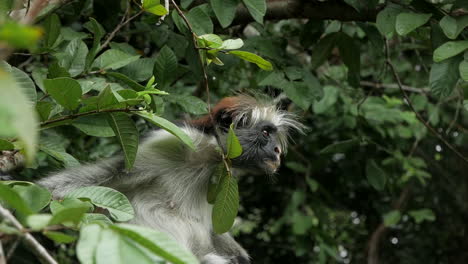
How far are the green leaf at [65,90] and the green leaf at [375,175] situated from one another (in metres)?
3.29

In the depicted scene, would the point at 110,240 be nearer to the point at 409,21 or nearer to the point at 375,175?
the point at 409,21

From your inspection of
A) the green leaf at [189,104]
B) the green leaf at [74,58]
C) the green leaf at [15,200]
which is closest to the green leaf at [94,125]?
the green leaf at [74,58]

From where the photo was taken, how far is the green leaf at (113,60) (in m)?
3.45

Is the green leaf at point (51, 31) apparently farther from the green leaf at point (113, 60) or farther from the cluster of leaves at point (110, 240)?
the cluster of leaves at point (110, 240)

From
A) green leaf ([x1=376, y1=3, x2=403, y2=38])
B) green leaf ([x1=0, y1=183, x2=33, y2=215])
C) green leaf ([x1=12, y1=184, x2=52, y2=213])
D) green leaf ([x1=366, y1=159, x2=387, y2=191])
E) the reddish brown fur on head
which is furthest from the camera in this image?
green leaf ([x1=366, y1=159, x2=387, y2=191])

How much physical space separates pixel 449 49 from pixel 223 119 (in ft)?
5.00

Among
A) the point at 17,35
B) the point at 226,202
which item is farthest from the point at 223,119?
the point at 17,35

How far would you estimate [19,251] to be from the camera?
350cm

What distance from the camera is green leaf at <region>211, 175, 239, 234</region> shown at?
9.30ft

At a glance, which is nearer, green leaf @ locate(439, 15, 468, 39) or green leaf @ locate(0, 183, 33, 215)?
green leaf @ locate(0, 183, 33, 215)

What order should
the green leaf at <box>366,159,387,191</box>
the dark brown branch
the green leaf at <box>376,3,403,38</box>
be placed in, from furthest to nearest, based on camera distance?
the green leaf at <box>366,159,387,191</box>
the dark brown branch
the green leaf at <box>376,3,403,38</box>

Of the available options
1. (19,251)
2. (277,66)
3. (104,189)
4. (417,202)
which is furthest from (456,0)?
(417,202)

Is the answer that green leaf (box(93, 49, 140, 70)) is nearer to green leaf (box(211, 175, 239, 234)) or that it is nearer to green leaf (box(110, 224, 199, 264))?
green leaf (box(211, 175, 239, 234))

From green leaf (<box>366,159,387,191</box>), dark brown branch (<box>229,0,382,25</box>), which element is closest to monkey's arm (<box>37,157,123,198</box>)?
dark brown branch (<box>229,0,382,25</box>)
